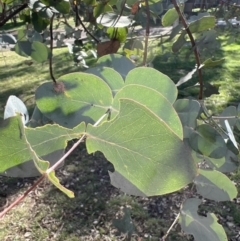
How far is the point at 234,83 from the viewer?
385cm

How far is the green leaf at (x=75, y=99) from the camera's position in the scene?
301 millimetres

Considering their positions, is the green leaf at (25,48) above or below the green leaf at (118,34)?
below

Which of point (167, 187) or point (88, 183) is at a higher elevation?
point (167, 187)

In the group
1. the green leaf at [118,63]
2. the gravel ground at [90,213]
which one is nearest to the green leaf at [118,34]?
the green leaf at [118,63]

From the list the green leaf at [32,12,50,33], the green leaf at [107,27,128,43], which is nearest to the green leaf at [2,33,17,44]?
the green leaf at [32,12,50,33]

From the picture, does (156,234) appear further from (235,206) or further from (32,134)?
(32,134)

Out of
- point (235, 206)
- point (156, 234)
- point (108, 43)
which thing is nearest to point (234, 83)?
point (235, 206)

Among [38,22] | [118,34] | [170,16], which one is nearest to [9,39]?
[38,22]

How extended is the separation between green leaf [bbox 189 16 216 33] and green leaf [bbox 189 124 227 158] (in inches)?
6.5

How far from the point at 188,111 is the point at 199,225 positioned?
118 millimetres

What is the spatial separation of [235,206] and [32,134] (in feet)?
6.55

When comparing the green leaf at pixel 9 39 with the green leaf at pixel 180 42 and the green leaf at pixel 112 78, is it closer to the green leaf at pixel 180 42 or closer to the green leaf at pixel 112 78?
the green leaf at pixel 180 42

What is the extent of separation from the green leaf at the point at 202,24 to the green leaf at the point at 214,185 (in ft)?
0.63

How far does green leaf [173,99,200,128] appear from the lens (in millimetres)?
379
